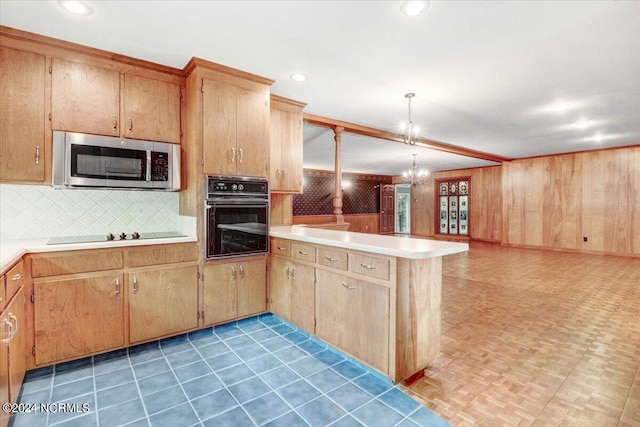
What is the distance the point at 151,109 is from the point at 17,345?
1.99m

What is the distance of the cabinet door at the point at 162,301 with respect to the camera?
2.46 meters

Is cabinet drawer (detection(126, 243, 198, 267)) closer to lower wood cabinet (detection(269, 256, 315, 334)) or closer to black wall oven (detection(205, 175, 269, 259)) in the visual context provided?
black wall oven (detection(205, 175, 269, 259))

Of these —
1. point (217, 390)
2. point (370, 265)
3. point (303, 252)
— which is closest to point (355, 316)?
point (370, 265)

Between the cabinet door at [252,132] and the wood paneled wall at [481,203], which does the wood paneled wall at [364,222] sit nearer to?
the wood paneled wall at [481,203]

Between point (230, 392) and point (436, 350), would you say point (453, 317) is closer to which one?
point (436, 350)

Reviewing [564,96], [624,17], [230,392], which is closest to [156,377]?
[230,392]

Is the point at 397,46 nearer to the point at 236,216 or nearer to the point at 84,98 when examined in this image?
the point at 236,216

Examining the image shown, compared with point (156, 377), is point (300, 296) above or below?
above

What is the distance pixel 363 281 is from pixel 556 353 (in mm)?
1754

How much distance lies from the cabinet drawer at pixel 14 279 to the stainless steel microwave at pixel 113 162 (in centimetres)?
73


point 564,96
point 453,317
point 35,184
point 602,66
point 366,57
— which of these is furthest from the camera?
point 564,96

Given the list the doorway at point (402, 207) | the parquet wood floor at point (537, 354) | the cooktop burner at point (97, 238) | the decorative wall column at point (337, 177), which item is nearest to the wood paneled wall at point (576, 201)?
the parquet wood floor at point (537, 354)

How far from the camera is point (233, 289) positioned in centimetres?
293

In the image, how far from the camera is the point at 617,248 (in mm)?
6953
